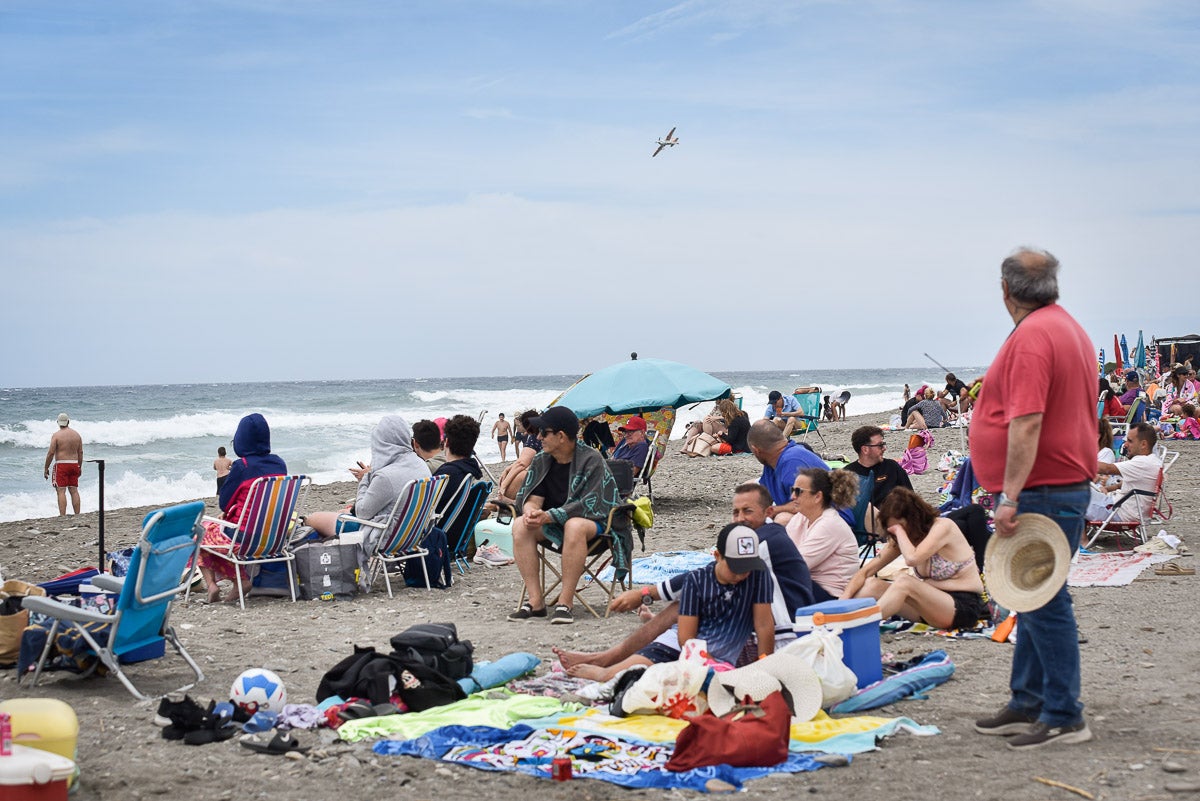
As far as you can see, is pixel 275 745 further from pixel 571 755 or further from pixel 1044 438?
pixel 1044 438

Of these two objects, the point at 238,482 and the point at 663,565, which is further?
the point at 663,565

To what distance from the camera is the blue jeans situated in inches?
148

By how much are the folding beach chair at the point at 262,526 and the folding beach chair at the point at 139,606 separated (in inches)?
69.1

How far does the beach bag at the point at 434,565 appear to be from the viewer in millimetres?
7996

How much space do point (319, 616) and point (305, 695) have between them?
6.78 ft

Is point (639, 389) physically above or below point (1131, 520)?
above

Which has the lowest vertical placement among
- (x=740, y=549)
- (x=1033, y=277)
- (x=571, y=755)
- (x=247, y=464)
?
(x=571, y=755)

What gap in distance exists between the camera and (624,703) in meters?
4.39

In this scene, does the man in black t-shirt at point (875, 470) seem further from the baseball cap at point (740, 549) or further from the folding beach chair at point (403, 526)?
the baseball cap at point (740, 549)

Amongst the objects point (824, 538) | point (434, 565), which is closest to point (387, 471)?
point (434, 565)

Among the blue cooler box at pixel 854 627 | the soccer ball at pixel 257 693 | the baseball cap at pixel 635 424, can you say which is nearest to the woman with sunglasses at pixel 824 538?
the blue cooler box at pixel 854 627

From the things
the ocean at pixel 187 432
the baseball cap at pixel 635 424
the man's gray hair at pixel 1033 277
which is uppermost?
the man's gray hair at pixel 1033 277

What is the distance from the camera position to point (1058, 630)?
3.76m

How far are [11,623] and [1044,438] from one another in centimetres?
459
